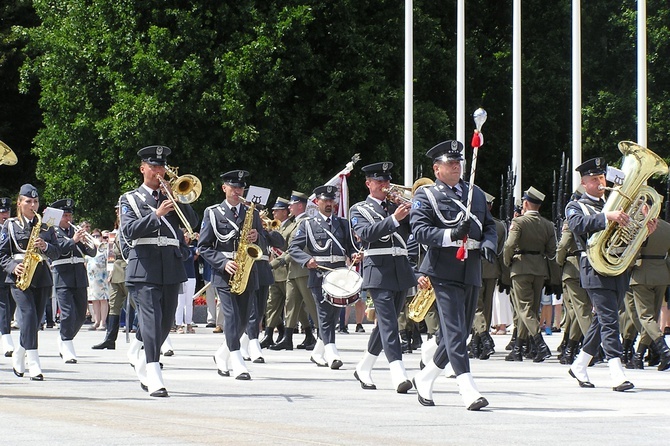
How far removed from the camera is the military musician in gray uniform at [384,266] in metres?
13.0

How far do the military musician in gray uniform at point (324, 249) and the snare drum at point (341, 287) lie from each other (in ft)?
3.07

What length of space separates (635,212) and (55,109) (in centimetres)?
2667

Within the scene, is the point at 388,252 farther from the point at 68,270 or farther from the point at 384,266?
the point at 68,270

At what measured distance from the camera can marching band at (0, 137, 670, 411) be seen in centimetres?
1180

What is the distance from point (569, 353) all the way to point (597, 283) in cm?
399

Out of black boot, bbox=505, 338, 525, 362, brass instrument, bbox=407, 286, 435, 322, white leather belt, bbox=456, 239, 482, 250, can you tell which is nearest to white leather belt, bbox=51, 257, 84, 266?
brass instrument, bbox=407, 286, 435, 322

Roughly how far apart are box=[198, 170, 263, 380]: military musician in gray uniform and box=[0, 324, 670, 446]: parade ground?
0.36 metres

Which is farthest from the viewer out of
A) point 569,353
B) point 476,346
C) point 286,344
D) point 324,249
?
point 286,344

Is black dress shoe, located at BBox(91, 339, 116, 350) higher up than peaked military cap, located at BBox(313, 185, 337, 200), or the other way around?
peaked military cap, located at BBox(313, 185, 337, 200)

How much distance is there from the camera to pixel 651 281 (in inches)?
666

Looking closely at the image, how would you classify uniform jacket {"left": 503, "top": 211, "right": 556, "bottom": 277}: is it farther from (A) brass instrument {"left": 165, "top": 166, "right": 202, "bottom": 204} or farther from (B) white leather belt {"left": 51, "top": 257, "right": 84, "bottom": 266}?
(A) brass instrument {"left": 165, "top": 166, "right": 202, "bottom": 204}

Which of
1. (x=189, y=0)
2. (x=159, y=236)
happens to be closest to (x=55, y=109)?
(x=189, y=0)

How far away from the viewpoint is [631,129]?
38.6 m

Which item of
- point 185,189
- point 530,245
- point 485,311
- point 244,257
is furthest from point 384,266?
point 485,311
